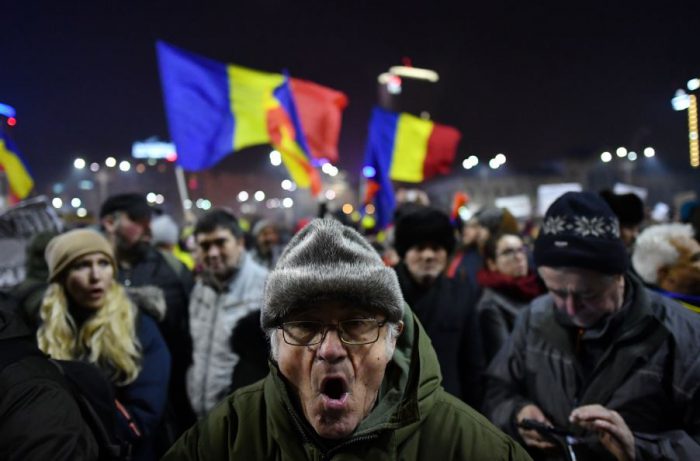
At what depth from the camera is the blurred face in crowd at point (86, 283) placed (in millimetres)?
3623

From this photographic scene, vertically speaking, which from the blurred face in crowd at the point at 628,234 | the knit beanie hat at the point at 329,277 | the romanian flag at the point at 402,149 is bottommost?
the blurred face in crowd at the point at 628,234

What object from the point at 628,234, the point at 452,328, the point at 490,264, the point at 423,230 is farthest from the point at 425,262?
the point at 628,234

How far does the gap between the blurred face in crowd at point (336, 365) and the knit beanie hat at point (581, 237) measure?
1.28m

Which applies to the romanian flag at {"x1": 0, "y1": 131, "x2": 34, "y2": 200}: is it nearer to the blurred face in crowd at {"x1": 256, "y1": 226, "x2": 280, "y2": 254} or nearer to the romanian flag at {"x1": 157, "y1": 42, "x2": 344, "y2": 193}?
the romanian flag at {"x1": 157, "y1": 42, "x2": 344, "y2": 193}

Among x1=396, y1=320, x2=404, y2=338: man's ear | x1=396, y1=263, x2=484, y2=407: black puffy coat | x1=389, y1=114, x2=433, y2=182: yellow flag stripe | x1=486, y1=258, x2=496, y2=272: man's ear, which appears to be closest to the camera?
x1=396, y1=320, x2=404, y2=338: man's ear

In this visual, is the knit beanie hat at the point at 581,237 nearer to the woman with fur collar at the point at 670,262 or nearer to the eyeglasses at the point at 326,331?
the woman with fur collar at the point at 670,262

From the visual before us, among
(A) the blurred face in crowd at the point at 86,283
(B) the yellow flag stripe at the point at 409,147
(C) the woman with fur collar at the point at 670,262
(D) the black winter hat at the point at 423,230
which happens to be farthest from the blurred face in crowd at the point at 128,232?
(B) the yellow flag stripe at the point at 409,147

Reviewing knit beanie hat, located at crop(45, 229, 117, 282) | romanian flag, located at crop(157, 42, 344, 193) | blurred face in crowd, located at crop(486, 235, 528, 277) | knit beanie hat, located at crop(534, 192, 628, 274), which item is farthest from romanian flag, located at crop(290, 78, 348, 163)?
knit beanie hat, located at crop(534, 192, 628, 274)

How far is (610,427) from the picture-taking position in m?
2.38

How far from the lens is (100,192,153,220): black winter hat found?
5.62 metres

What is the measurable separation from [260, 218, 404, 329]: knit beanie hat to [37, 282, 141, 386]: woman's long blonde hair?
5.90 ft

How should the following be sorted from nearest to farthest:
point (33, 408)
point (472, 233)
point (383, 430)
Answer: point (383, 430) < point (33, 408) < point (472, 233)

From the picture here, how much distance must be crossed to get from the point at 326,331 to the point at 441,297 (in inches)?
94.1

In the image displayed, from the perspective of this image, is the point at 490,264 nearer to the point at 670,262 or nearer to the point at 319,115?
the point at 670,262
